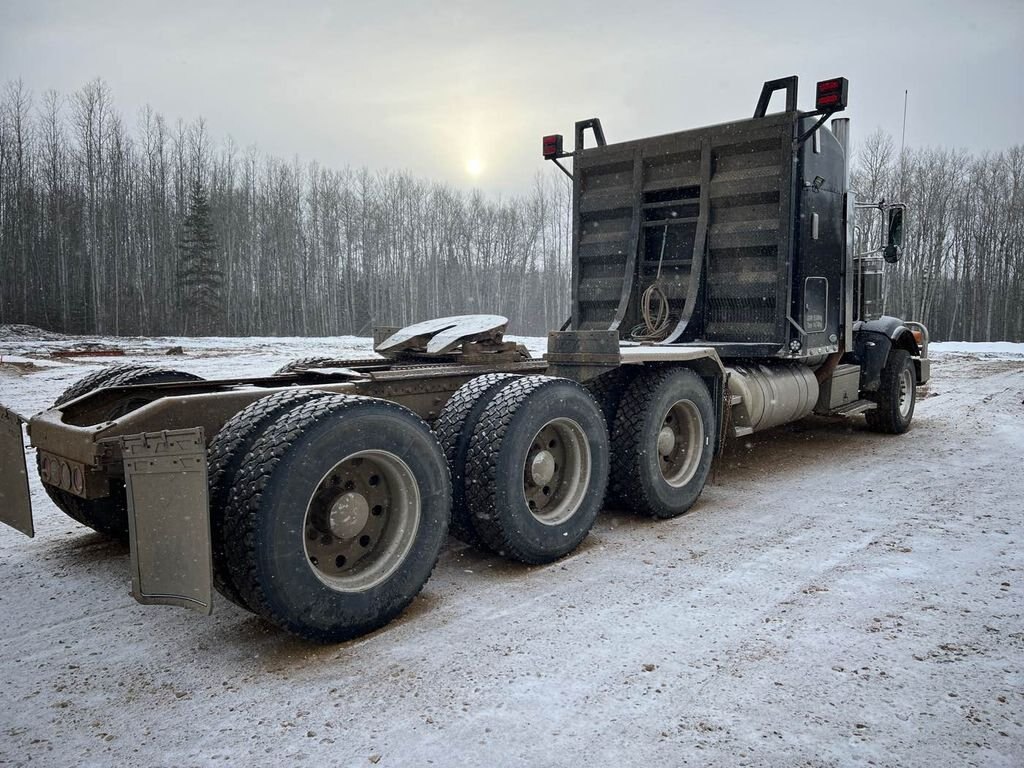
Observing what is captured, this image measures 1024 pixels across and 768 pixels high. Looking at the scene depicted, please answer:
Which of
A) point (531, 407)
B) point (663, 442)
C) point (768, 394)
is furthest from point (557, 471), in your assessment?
point (768, 394)

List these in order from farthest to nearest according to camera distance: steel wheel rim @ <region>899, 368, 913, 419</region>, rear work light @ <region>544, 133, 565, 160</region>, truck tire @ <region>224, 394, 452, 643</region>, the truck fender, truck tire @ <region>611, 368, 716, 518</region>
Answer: steel wheel rim @ <region>899, 368, 913, 419</region> < the truck fender < rear work light @ <region>544, 133, 565, 160</region> < truck tire @ <region>611, 368, 716, 518</region> < truck tire @ <region>224, 394, 452, 643</region>

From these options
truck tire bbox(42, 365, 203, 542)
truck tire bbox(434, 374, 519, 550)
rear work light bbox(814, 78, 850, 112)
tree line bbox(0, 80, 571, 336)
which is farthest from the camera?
tree line bbox(0, 80, 571, 336)

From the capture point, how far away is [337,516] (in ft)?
10.3

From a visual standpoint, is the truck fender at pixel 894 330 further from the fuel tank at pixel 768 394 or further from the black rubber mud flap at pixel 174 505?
the black rubber mud flap at pixel 174 505

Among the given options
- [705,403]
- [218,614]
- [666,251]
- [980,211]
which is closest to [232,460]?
[218,614]

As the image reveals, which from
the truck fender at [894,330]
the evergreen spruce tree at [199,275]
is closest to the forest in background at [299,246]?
the evergreen spruce tree at [199,275]

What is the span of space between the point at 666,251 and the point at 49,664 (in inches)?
230

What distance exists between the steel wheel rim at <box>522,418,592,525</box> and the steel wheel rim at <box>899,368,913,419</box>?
19.6 feet

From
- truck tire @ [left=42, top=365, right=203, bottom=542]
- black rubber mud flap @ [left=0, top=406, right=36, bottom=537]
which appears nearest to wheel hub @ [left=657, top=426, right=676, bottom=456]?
truck tire @ [left=42, top=365, right=203, bottom=542]

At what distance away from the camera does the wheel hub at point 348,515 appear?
3.15 m

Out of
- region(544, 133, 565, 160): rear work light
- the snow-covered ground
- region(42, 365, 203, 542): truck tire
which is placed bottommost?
the snow-covered ground

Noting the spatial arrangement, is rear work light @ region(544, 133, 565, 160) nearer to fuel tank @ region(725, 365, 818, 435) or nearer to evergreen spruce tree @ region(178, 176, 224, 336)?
fuel tank @ region(725, 365, 818, 435)

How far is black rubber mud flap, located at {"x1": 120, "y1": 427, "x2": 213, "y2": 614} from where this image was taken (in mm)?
2684

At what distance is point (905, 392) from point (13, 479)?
29.7ft
